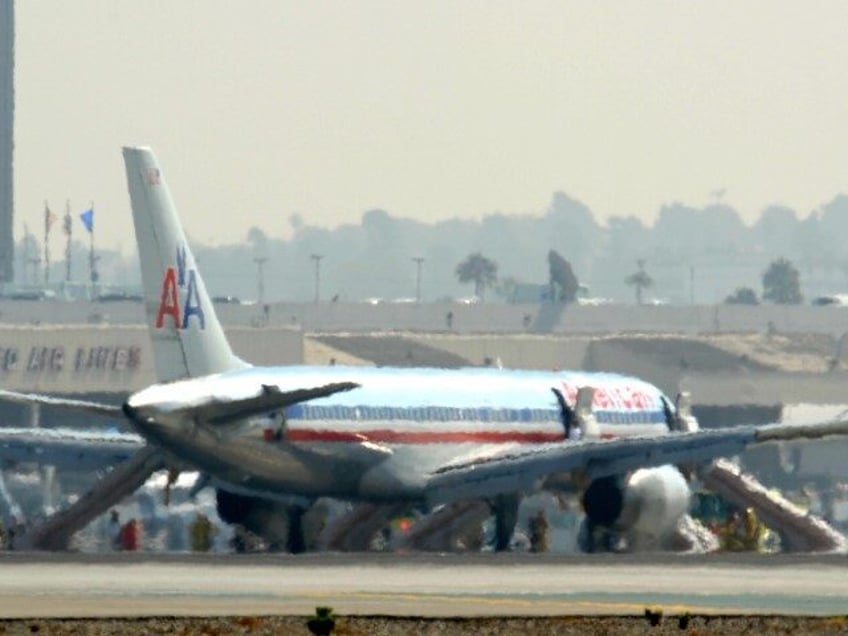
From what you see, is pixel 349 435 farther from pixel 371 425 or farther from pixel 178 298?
pixel 178 298

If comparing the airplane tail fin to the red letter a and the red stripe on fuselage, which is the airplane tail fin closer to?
the red letter a

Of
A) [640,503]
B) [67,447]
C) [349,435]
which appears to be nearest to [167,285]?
[349,435]

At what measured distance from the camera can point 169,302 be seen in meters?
74.7

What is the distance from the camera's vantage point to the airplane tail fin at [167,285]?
74.3m

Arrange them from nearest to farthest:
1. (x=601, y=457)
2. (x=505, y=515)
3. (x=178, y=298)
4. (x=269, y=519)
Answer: (x=601, y=457) → (x=178, y=298) → (x=269, y=519) → (x=505, y=515)

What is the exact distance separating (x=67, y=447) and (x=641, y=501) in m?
14.7

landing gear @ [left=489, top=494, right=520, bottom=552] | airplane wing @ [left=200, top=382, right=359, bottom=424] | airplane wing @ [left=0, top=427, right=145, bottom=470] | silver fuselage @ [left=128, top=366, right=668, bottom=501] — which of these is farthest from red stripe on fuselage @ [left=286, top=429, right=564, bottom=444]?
airplane wing @ [left=0, top=427, right=145, bottom=470]

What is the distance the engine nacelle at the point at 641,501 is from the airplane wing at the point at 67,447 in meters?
11.9

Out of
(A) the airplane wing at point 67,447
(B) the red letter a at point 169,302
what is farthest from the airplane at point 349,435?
(A) the airplane wing at point 67,447

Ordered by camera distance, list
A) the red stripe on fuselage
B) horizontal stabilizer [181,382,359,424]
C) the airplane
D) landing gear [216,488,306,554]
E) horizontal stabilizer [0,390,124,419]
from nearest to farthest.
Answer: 1. horizontal stabilizer [181,382,359,424]
2. the airplane
3. horizontal stabilizer [0,390,124,419]
4. the red stripe on fuselage
5. landing gear [216,488,306,554]

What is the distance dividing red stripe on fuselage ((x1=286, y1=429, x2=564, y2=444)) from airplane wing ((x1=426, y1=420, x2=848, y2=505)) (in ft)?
3.40

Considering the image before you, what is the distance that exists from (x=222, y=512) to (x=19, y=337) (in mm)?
116343

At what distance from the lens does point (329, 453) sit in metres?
73.9

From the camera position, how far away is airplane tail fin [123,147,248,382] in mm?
74312
